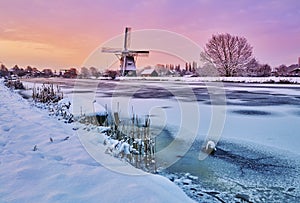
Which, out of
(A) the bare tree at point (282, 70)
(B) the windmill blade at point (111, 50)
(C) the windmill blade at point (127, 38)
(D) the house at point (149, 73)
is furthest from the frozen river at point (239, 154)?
(D) the house at point (149, 73)

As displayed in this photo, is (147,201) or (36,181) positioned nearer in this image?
(147,201)

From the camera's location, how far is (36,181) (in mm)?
2918

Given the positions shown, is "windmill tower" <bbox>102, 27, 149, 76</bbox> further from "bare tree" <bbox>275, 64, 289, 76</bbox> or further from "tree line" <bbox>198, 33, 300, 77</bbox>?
"bare tree" <bbox>275, 64, 289, 76</bbox>

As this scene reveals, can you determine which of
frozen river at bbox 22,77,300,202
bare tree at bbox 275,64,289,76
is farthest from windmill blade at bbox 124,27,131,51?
frozen river at bbox 22,77,300,202

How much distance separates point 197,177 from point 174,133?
2408mm

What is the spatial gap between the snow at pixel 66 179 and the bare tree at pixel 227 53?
38.1 m

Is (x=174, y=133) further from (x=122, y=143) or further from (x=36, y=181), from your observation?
(x=36, y=181)

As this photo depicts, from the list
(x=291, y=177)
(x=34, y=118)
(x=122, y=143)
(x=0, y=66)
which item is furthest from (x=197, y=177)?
(x=0, y=66)

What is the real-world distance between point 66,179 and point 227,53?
133 ft

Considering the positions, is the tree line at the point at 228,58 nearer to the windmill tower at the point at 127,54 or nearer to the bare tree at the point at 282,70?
the bare tree at the point at 282,70

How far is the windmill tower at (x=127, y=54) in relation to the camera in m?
44.1

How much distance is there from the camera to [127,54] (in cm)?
4388

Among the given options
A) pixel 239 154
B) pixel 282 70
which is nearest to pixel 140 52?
pixel 282 70

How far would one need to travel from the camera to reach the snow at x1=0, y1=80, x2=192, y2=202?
2.61 m
